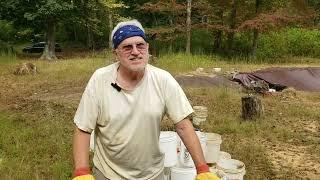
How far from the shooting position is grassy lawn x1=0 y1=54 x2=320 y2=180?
5395 mm

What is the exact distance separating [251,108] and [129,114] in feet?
17.4

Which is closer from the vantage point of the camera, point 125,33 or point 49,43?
point 125,33

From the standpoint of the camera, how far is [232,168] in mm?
4266

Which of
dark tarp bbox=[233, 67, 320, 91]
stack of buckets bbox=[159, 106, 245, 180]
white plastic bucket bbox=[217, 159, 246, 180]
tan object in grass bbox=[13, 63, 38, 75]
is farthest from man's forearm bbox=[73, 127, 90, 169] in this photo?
tan object in grass bbox=[13, 63, 38, 75]

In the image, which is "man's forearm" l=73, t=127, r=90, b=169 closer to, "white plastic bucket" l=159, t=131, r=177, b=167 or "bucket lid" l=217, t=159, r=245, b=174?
"white plastic bucket" l=159, t=131, r=177, b=167

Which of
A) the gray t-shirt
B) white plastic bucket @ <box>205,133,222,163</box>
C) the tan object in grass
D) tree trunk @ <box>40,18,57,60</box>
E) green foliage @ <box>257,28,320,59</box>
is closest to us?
the gray t-shirt

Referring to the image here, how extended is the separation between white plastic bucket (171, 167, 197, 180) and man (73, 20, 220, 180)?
1329 millimetres

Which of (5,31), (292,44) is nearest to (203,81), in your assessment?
(292,44)

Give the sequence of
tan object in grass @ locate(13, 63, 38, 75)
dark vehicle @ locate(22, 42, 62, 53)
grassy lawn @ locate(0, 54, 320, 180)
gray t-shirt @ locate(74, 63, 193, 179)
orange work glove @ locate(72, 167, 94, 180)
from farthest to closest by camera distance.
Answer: dark vehicle @ locate(22, 42, 62, 53) → tan object in grass @ locate(13, 63, 38, 75) → grassy lawn @ locate(0, 54, 320, 180) → gray t-shirt @ locate(74, 63, 193, 179) → orange work glove @ locate(72, 167, 94, 180)

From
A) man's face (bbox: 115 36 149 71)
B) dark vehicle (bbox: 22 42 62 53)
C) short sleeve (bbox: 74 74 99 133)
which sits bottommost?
dark vehicle (bbox: 22 42 62 53)

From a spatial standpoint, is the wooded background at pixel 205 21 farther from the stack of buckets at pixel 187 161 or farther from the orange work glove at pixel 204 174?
Result: the orange work glove at pixel 204 174

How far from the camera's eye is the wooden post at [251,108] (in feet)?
24.7

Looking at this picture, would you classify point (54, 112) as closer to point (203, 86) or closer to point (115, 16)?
point (203, 86)

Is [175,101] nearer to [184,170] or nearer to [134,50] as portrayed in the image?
[134,50]
